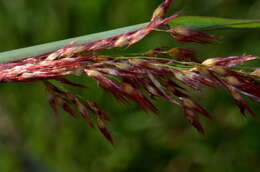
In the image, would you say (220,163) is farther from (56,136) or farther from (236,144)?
(56,136)

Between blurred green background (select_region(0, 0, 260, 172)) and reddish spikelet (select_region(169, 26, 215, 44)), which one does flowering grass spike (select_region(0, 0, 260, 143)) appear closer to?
reddish spikelet (select_region(169, 26, 215, 44))

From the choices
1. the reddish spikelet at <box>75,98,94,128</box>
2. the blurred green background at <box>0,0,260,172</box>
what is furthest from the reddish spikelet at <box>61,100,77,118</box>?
the blurred green background at <box>0,0,260,172</box>

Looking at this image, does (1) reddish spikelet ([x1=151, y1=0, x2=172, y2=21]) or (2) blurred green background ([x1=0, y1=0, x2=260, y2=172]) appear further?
(2) blurred green background ([x1=0, y1=0, x2=260, y2=172])

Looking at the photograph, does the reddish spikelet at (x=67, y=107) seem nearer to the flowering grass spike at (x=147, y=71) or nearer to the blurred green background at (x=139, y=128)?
the flowering grass spike at (x=147, y=71)

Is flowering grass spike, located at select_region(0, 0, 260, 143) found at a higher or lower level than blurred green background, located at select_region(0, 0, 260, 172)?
higher

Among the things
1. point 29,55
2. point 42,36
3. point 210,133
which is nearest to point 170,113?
point 210,133

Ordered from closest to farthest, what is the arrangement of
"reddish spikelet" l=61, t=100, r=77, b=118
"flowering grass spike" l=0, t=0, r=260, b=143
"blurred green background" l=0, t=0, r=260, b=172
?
"flowering grass spike" l=0, t=0, r=260, b=143, "reddish spikelet" l=61, t=100, r=77, b=118, "blurred green background" l=0, t=0, r=260, b=172

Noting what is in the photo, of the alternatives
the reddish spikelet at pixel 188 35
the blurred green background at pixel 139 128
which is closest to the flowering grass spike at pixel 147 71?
the reddish spikelet at pixel 188 35

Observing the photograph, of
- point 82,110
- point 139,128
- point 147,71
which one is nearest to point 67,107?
point 82,110
